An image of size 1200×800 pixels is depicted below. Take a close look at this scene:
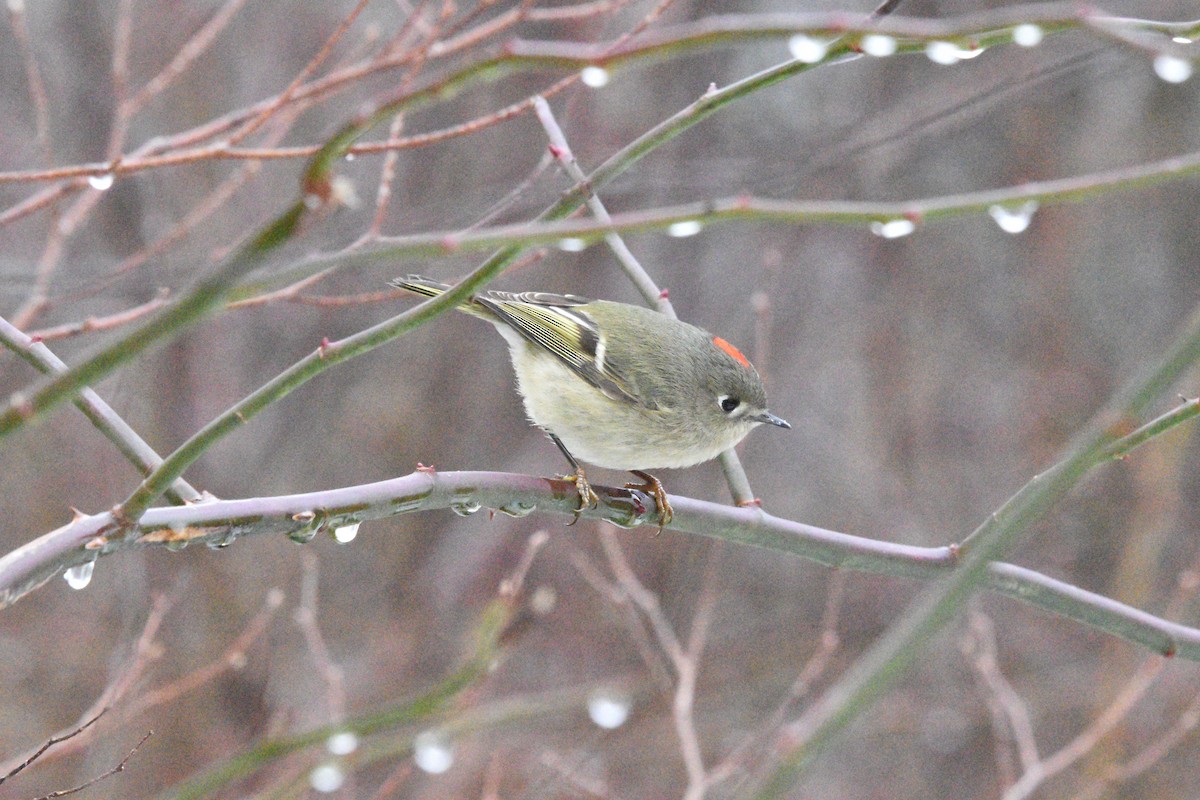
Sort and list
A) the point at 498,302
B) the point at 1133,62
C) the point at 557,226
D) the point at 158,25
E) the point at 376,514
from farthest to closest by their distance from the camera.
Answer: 1. the point at 158,25
2. the point at 1133,62
3. the point at 498,302
4. the point at 376,514
5. the point at 557,226

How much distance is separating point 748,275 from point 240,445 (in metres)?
2.90

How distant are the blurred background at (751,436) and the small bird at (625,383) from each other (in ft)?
7.98

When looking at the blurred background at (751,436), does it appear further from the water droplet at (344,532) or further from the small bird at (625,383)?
the water droplet at (344,532)

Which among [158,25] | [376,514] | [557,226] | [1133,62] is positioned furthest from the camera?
[158,25]

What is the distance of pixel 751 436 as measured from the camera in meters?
6.11

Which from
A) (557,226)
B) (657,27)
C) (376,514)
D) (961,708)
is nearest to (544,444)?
(657,27)

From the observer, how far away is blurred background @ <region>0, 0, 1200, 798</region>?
544cm

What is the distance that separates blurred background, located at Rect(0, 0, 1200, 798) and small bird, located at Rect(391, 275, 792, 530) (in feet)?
7.98

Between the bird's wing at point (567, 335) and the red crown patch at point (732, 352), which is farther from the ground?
the bird's wing at point (567, 335)

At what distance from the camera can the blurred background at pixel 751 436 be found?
5.44 m

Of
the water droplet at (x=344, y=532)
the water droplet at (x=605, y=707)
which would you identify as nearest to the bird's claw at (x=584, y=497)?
the water droplet at (x=605, y=707)

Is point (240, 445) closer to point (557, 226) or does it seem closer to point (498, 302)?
point (498, 302)

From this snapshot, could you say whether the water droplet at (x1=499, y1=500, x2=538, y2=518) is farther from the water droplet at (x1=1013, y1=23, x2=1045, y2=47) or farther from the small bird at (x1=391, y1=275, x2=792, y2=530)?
the water droplet at (x1=1013, y1=23, x2=1045, y2=47)

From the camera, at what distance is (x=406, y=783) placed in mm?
5383
